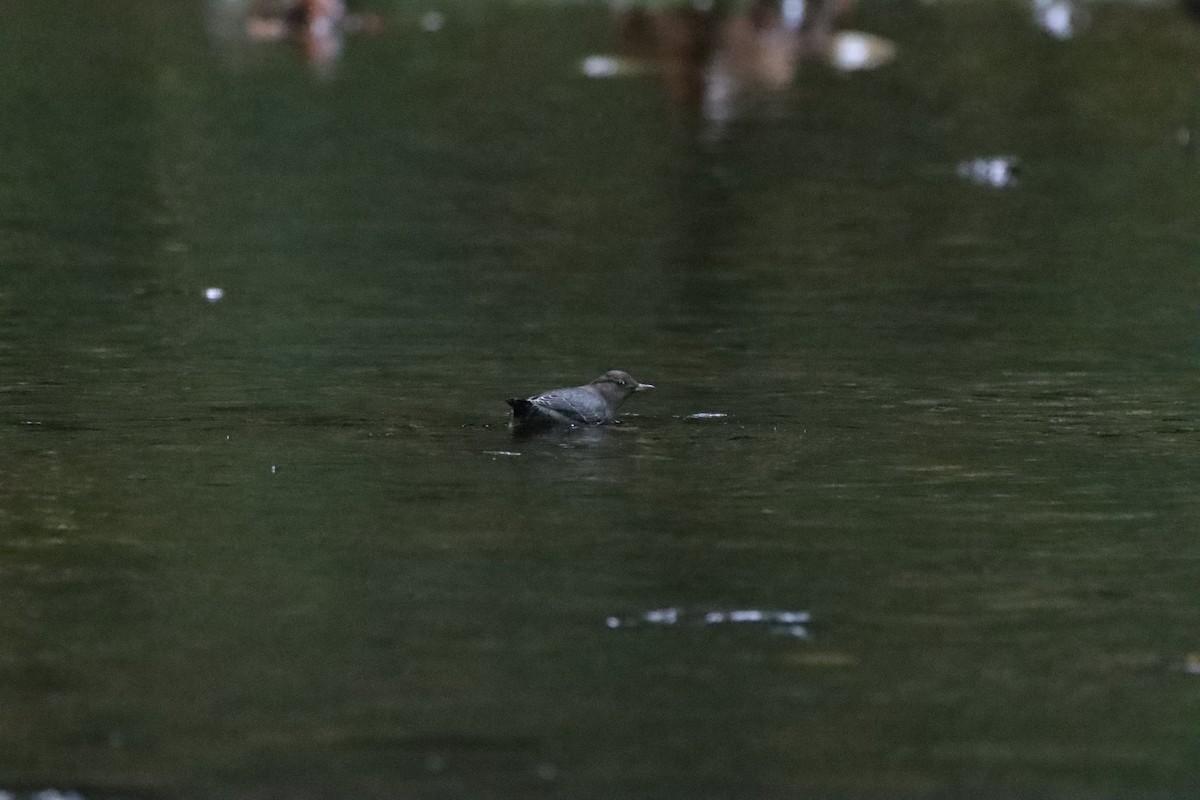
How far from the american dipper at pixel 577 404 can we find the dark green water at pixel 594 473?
112 mm

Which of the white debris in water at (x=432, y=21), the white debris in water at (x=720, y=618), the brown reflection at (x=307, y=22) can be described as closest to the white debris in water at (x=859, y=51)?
the white debris in water at (x=432, y=21)

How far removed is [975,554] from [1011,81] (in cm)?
2146

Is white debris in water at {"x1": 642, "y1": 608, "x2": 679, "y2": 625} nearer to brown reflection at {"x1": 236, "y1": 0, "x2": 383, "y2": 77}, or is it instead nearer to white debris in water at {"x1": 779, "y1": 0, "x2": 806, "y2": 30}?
brown reflection at {"x1": 236, "y1": 0, "x2": 383, "y2": 77}

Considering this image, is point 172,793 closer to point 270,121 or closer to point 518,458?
point 518,458

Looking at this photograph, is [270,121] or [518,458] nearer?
[518,458]

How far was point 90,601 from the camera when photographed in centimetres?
848

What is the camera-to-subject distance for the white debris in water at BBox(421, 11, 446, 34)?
3753cm

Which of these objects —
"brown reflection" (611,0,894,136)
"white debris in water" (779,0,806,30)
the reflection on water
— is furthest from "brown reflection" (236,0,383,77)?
"white debris in water" (779,0,806,30)

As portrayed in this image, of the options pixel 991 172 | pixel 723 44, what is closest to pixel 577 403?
pixel 991 172

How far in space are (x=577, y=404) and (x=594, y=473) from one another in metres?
0.82

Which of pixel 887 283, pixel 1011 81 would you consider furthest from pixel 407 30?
pixel 887 283

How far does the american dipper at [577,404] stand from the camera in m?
11.3

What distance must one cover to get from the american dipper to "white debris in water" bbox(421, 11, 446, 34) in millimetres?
26023

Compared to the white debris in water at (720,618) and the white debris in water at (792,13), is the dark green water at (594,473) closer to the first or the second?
the white debris in water at (720,618)
